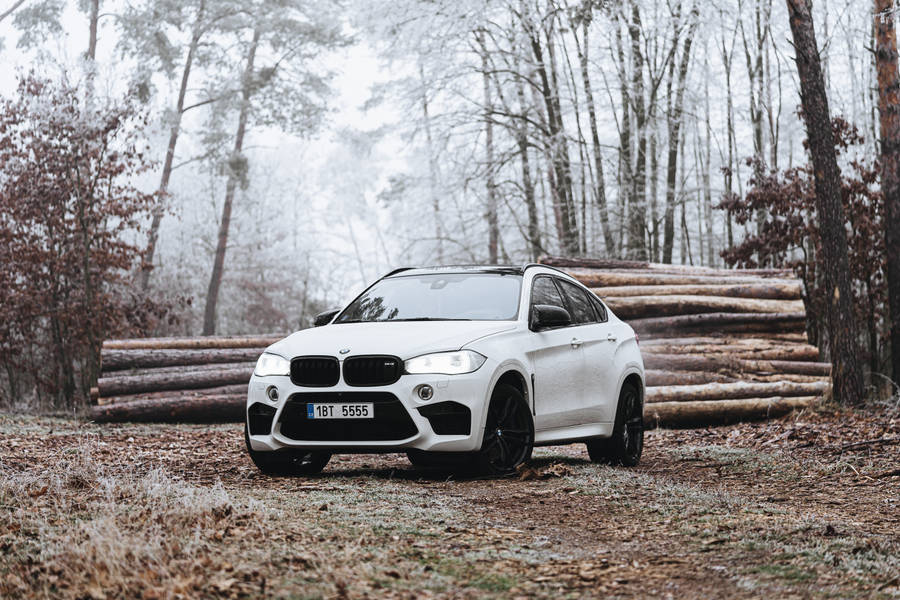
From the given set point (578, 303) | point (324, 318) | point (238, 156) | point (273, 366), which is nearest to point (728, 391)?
point (578, 303)

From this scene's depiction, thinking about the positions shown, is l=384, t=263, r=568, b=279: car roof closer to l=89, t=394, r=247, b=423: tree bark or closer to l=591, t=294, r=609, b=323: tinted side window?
l=591, t=294, r=609, b=323: tinted side window

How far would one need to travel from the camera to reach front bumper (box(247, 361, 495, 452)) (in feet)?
23.7

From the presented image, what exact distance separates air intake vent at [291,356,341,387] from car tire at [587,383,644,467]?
113 inches

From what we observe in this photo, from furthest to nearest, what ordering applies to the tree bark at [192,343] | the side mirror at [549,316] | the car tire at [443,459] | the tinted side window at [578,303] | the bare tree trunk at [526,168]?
the bare tree trunk at [526,168], the tree bark at [192,343], the tinted side window at [578,303], the side mirror at [549,316], the car tire at [443,459]

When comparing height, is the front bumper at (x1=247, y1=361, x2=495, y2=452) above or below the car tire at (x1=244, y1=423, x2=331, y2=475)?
above

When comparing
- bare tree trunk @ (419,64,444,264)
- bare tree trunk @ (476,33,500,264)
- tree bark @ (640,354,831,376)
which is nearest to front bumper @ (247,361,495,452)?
tree bark @ (640,354,831,376)

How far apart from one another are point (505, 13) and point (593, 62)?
80.8 inches

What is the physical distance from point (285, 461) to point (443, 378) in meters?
1.57

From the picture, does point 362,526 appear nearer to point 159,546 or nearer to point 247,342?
point 159,546

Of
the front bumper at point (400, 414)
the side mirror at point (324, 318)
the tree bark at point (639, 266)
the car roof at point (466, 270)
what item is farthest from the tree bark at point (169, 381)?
the front bumper at point (400, 414)

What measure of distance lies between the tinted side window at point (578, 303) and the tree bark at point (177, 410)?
721 cm

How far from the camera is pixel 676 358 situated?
14.0m

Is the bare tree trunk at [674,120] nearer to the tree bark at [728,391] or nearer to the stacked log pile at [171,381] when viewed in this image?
the tree bark at [728,391]

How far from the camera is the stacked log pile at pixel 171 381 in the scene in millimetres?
14922
